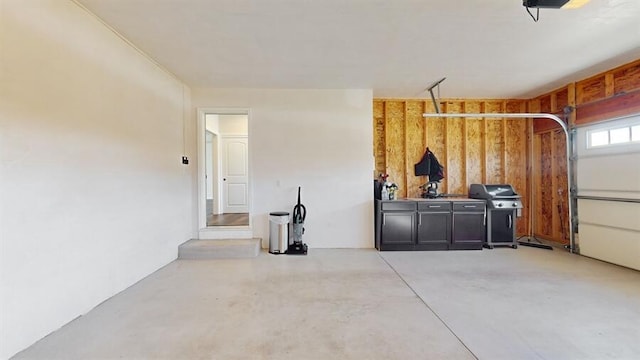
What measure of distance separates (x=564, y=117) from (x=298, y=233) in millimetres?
5280

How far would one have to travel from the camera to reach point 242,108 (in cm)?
545

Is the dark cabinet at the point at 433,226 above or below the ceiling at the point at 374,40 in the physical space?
below

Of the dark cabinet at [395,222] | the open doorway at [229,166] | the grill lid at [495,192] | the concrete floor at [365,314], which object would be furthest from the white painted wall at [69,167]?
the grill lid at [495,192]

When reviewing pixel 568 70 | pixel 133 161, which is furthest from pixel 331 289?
pixel 568 70

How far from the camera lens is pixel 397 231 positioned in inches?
211

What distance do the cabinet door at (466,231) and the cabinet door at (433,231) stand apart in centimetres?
13

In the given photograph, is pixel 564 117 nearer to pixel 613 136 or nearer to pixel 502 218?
pixel 613 136

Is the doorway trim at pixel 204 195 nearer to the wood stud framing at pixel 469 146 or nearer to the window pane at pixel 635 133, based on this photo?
the wood stud framing at pixel 469 146

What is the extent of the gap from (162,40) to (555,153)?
23.0 ft

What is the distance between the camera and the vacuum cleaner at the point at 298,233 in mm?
5152

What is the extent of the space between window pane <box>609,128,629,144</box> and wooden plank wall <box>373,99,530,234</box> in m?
1.73

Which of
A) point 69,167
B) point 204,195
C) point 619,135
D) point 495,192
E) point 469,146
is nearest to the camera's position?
point 69,167

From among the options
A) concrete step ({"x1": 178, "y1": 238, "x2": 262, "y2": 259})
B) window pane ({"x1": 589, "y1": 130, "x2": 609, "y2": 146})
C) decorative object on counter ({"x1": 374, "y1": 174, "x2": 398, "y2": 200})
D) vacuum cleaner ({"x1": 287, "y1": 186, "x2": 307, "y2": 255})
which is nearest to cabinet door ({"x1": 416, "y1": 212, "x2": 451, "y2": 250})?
decorative object on counter ({"x1": 374, "y1": 174, "x2": 398, "y2": 200})

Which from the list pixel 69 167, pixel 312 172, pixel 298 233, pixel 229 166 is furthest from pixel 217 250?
pixel 229 166
